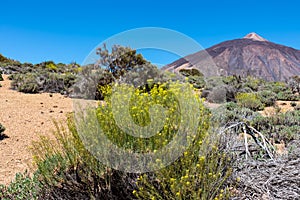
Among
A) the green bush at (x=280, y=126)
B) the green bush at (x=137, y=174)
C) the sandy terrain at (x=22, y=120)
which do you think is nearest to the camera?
the green bush at (x=137, y=174)

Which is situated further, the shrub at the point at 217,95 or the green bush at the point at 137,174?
the shrub at the point at 217,95

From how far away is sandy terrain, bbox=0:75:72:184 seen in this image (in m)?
5.62

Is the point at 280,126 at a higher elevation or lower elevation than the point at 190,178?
higher

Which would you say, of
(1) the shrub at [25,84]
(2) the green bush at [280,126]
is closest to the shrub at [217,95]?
(2) the green bush at [280,126]

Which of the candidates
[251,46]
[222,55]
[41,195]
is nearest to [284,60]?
[251,46]

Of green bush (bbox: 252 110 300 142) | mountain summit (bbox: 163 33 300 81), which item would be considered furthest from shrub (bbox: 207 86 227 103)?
mountain summit (bbox: 163 33 300 81)

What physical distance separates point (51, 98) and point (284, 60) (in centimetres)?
12223

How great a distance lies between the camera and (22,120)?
8.62 m

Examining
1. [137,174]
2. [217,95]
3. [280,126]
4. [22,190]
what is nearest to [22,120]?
[22,190]

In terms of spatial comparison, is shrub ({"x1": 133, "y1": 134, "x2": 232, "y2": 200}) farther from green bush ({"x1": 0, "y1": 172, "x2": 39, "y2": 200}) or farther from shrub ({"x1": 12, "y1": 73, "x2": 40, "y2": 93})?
shrub ({"x1": 12, "y1": 73, "x2": 40, "y2": 93})

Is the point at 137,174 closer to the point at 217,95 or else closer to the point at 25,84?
the point at 217,95

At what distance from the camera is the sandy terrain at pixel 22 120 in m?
5.62

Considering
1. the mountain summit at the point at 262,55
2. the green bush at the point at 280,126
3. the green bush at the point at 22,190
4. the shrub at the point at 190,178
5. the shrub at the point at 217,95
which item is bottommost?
the green bush at the point at 22,190

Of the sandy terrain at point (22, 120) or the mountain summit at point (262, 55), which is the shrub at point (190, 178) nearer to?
the sandy terrain at point (22, 120)
